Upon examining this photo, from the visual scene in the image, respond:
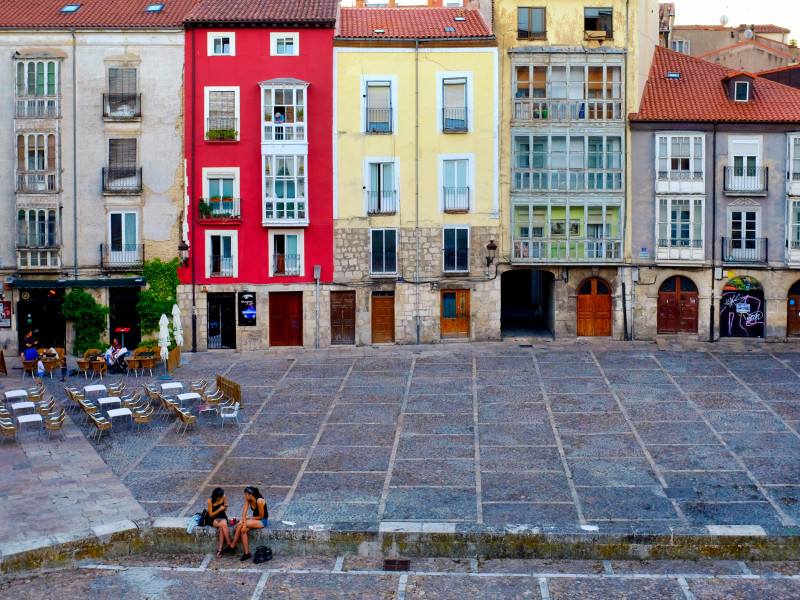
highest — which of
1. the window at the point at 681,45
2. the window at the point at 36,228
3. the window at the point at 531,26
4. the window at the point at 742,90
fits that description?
the window at the point at 681,45

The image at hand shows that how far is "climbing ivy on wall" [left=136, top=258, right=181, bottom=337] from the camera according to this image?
139 feet

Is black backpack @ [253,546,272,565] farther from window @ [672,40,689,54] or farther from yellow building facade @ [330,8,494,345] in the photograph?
window @ [672,40,689,54]

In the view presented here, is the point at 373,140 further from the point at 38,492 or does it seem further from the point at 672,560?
the point at 672,560

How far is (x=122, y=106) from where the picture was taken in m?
42.6

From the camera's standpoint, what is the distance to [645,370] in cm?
3750

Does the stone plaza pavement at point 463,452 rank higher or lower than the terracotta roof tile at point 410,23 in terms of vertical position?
lower

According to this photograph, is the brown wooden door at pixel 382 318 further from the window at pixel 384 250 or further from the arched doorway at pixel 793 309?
the arched doorway at pixel 793 309

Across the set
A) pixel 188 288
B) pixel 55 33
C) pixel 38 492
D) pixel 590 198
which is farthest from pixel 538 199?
pixel 38 492

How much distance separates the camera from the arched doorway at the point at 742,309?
43.6 metres

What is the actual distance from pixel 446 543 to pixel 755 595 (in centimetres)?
633

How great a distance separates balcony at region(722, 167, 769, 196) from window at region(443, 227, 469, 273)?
11.6 metres

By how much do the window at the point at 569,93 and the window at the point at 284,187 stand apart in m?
10.0

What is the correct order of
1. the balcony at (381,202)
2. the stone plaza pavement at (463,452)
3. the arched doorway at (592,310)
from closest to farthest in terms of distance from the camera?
the stone plaza pavement at (463,452)
the balcony at (381,202)
the arched doorway at (592,310)

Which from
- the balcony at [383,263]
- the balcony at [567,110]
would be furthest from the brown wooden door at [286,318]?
the balcony at [567,110]
